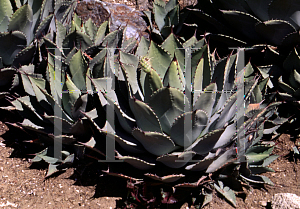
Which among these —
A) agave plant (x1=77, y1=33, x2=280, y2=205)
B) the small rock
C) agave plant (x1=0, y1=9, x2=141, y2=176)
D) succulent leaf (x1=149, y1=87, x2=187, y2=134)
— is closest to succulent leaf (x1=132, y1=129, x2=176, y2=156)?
agave plant (x1=77, y1=33, x2=280, y2=205)

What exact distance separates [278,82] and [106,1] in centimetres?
252

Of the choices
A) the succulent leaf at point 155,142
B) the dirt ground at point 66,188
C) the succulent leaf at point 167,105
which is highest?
the succulent leaf at point 167,105

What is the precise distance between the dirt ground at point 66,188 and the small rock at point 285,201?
0.33 feet

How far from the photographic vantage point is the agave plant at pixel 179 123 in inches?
78.8

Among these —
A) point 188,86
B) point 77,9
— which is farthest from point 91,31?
point 188,86

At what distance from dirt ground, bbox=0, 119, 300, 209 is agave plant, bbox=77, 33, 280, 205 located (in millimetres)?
176

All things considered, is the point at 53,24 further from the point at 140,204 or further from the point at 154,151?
the point at 140,204

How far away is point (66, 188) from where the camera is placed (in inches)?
94.1

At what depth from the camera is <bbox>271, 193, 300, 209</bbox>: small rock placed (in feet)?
7.15

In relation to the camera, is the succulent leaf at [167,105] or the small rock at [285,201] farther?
the small rock at [285,201]

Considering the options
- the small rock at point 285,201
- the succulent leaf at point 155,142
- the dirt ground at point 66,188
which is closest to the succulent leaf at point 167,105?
the succulent leaf at point 155,142

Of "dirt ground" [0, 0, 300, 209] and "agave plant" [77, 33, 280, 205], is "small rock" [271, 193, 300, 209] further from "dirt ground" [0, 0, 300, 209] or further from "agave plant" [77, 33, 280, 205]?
"agave plant" [77, 33, 280, 205]

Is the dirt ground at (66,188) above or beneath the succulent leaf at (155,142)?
beneath

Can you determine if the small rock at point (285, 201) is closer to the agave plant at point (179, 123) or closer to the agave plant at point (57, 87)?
the agave plant at point (179, 123)
